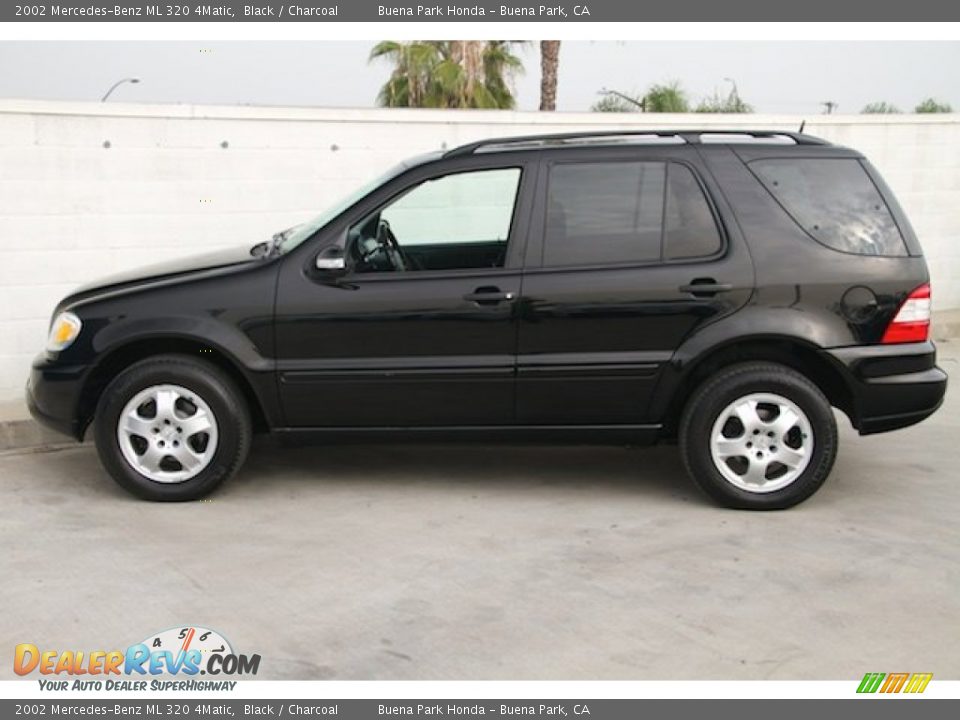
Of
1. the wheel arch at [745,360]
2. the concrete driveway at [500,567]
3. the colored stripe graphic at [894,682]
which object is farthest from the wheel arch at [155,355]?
the colored stripe graphic at [894,682]

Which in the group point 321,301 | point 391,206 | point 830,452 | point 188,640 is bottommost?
point 188,640

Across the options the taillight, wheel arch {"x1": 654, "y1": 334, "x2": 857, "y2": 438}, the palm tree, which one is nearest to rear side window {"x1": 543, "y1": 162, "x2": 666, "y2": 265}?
wheel arch {"x1": 654, "y1": 334, "x2": 857, "y2": 438}

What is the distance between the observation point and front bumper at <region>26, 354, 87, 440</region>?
19.4ft

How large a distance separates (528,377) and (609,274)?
64 cm

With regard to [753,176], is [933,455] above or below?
below

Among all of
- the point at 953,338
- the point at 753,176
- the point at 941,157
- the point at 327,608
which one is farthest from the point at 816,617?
the point at 941,157

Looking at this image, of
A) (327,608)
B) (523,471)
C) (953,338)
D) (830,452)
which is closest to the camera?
(327,608)

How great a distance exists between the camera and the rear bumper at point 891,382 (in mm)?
5633

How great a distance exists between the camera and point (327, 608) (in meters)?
4.56

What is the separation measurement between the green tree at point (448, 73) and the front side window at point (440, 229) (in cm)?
1456

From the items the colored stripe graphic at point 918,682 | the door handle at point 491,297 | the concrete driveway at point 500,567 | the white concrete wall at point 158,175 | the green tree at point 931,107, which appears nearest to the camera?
the colored stripe graphic at point 918,682

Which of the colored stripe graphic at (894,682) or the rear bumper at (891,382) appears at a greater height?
the rear bumper at (891,382)

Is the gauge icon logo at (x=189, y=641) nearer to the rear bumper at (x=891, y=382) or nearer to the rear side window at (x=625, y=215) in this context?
the rear side window at (x=625, y=215)

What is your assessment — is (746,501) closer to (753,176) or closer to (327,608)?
(753,176)
